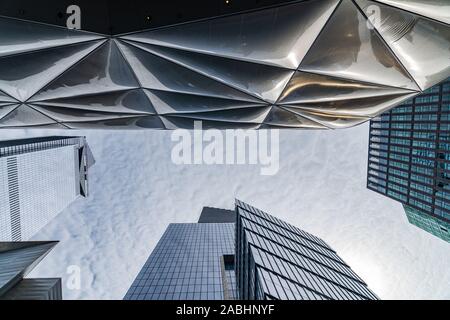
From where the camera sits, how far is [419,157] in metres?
78.5

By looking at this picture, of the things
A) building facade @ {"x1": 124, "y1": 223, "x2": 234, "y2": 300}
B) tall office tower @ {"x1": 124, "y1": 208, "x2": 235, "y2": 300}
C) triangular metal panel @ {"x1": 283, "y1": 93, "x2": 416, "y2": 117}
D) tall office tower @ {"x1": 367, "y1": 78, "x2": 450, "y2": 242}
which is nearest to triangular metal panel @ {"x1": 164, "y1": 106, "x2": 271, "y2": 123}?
triangular metal panel @ {"x1": 283, "y1": 93, "x2": 416, "y2": 117}

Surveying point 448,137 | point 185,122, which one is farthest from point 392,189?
point 185,122

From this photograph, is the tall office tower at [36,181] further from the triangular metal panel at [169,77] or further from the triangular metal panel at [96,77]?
the triangular metal panel at [169,77]

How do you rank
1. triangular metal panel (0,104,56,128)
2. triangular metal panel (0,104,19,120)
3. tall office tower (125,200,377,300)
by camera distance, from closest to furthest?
1. triangular metal panel (0,104,19,120)
2. triangular metal panel (0,104,56,128)
3. tall office tower (125,200,377,300)

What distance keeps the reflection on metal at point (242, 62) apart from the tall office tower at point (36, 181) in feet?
363

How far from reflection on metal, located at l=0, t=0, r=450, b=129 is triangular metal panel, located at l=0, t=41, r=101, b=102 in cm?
2

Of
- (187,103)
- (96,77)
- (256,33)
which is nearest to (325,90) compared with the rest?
(256,33)

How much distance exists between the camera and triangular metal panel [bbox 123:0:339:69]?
4.63m

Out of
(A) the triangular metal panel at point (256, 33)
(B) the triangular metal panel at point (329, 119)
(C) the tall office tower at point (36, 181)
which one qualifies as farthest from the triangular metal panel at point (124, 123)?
(C) the tall office tower at point (36, 181)

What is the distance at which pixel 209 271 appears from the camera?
87.4m

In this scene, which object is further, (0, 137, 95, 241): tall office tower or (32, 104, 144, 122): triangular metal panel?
(0, 137, 95, 241): tall office tower

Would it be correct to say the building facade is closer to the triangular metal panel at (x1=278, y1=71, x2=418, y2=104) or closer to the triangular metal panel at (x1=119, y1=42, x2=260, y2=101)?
the triangular metal panel at (x1=119, y1=42, x2=260, y2=101)

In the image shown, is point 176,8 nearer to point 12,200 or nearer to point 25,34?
point 25,34

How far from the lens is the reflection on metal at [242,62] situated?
4.80 metres
